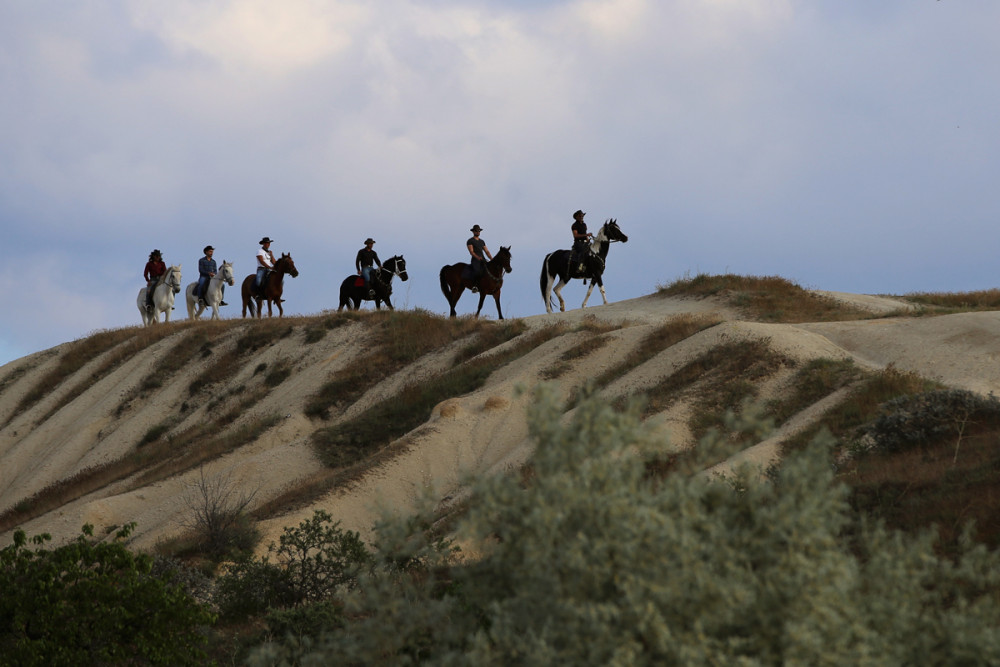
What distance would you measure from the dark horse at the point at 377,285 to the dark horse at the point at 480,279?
7.53ft

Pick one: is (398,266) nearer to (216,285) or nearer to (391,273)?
(391,273)

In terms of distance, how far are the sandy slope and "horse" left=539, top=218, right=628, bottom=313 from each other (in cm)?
115

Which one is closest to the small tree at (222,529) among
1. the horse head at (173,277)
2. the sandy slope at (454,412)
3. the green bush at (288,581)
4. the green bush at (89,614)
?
the sandy slope at (454,412)

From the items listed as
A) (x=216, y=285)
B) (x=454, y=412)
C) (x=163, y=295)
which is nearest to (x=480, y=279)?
(x=454, y=412)

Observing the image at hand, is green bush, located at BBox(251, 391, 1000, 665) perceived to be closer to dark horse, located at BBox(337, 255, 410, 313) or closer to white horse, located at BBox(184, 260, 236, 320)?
dark horse, located at BBox(337, 255, 410, 313)

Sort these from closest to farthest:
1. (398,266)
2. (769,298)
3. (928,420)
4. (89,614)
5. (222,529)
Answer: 1. (89,614)
2. (928,420)
3. (222,529)
4. (769,298)
5. (398,266)

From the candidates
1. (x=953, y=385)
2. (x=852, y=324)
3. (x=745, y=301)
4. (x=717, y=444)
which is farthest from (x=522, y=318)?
(x=717, y=444)

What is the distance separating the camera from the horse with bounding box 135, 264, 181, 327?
41125 mm

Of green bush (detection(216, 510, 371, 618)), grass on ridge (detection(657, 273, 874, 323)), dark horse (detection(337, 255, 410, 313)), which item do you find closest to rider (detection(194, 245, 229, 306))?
dark horse (detection(337, 255, 410, 313))

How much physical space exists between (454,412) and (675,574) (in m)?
19.6

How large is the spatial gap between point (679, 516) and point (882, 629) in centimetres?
147

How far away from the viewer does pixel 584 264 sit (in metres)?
33.4

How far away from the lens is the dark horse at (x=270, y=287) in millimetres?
38406

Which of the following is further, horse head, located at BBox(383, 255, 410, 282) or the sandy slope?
horse head, located at BBox(383, 255, 410, 282)
